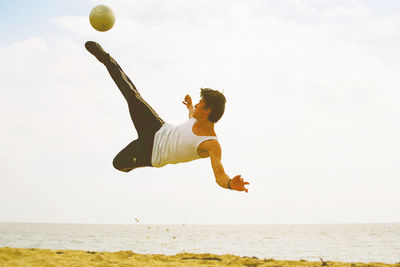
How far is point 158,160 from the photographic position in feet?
19.7

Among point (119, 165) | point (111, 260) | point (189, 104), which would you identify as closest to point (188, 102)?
point (189, 104)

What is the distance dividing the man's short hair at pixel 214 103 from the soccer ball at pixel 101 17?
249 centimetres

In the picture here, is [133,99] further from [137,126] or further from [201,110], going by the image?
[201,110]

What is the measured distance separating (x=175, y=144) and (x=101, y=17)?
279 centimetres

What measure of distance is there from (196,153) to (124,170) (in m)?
1.74

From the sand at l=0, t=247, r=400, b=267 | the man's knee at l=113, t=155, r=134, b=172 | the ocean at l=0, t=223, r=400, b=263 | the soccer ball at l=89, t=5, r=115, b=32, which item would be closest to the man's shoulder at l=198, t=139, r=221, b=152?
the man's knee at l=113, t=155, r=134, b=172

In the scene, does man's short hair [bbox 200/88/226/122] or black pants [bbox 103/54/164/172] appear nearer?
man's short hair [bbox 200/88/226/122]

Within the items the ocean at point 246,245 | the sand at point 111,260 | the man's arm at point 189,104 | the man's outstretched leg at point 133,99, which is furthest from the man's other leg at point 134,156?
the ocean at point 246,245

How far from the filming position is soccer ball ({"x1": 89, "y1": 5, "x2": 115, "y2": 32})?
22.2 ft

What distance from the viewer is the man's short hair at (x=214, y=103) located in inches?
219

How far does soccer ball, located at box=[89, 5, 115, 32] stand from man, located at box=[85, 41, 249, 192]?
364mm

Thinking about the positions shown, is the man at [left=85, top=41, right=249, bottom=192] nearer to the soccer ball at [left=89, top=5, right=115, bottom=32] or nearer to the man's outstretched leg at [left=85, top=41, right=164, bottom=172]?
the man's outstretched leg at [left=85, top=41, right=164, bottom=172]

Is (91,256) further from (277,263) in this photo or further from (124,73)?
(124,73)

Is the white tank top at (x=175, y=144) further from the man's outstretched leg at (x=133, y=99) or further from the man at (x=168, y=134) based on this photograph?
the man's outstretched leg at (x=133, y=99)
